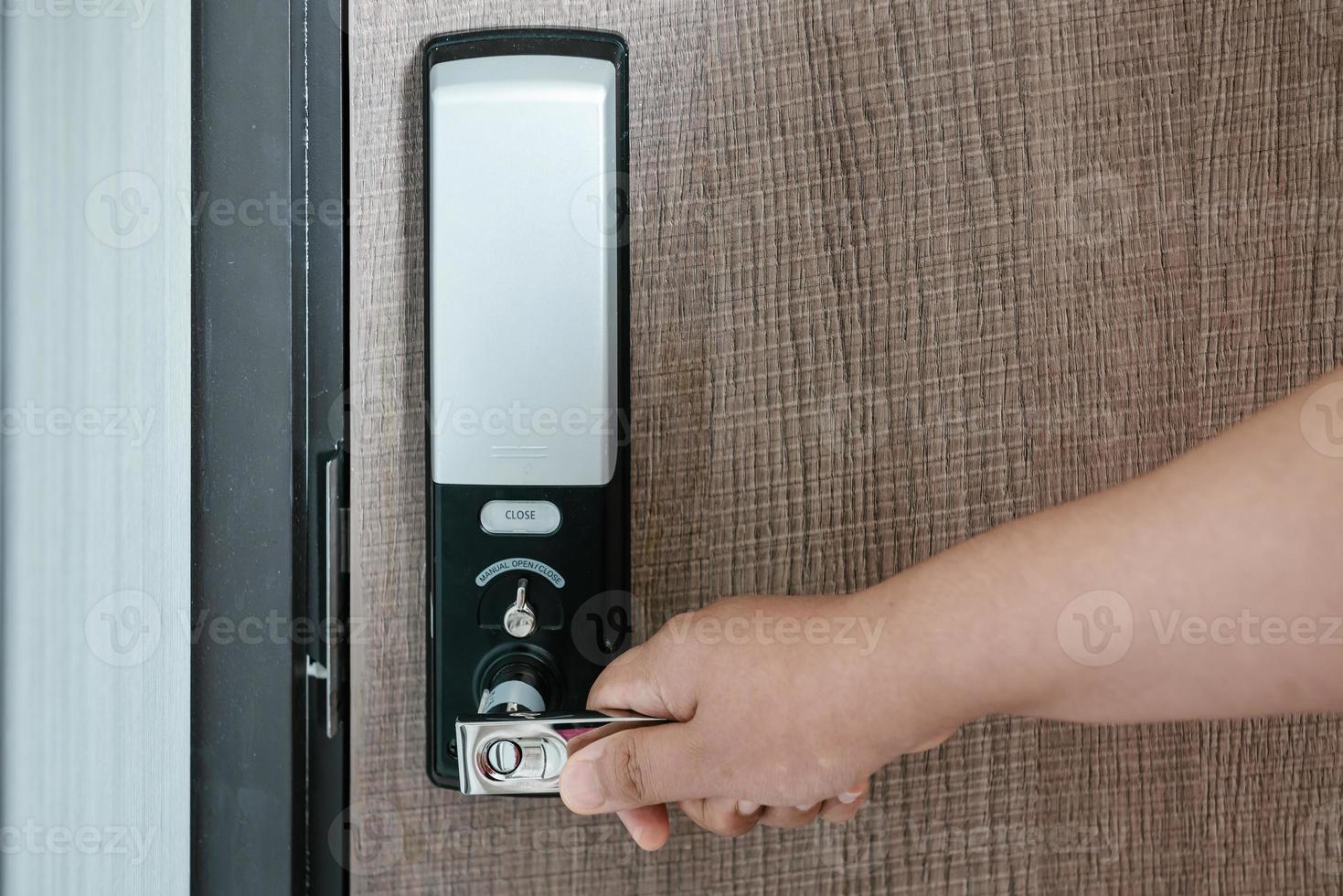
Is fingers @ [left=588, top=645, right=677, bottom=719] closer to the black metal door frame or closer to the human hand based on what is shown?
the human hand

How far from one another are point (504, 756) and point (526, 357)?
164mm

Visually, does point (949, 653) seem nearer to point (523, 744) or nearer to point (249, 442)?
point (523, 744)

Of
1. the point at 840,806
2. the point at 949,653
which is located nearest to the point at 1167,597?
Result: the point at 949,653

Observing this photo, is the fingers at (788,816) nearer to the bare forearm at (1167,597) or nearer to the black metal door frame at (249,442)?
the bare forearm at (1167,597)

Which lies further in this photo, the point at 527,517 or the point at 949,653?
the point at 527,517

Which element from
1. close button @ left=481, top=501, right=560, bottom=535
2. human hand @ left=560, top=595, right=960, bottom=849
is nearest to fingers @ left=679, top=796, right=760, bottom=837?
human hand @ left=560, top=595, right=960, bottom=849

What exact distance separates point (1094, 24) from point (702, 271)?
0.22 metres

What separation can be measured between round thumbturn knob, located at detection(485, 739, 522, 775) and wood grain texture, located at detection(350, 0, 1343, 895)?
0.10m

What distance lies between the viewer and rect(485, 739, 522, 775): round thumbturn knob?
35 cm

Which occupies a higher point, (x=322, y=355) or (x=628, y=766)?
(x=322, y=355)

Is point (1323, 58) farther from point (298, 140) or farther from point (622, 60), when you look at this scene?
point (298, 140)

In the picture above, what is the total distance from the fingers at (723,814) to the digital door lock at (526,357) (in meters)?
0.07

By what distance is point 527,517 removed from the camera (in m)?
0.40

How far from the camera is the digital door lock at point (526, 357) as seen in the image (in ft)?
1.28
